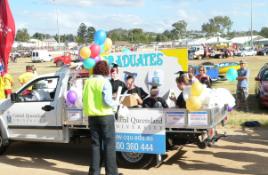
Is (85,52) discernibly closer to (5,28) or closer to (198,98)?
(198,98)

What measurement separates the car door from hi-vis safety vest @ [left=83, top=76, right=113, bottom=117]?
1786 mm

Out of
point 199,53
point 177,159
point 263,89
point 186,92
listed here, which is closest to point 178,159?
point 177,159

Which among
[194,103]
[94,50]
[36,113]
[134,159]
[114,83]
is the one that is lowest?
[134,159]

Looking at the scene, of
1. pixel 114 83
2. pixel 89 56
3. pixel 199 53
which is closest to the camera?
pixel 89 56

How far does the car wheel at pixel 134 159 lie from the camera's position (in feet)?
25.3

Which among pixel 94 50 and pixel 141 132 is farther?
pixel 94 50

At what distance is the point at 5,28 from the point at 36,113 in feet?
14.9

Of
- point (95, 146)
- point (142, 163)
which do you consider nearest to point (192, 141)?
point (142, 163)

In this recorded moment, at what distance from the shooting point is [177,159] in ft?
27.9

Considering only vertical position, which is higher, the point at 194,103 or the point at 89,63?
the point at 89,63

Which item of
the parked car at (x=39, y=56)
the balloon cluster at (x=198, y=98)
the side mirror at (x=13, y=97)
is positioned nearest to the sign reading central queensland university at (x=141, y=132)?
the balloon cluster at (x=198, y=98)

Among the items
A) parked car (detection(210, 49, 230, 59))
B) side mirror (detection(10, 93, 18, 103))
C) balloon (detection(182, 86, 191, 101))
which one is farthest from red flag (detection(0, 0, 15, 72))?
parked car (detection(210, 49, 230, 59))

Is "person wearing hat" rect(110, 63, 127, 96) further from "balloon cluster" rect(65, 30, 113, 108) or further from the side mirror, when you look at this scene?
the side mirror

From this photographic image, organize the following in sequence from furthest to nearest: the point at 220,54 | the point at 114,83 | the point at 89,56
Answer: the point at 220,54 → the point at 114,83 → the point at 89,56
